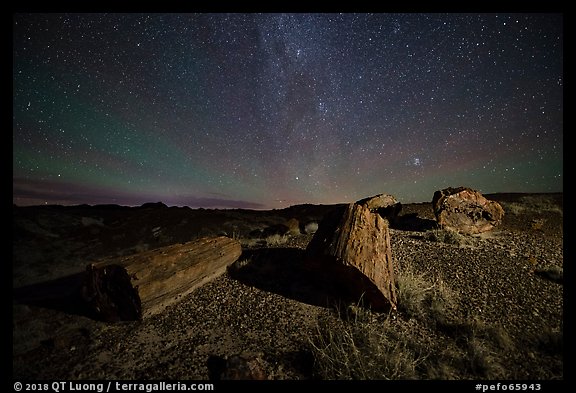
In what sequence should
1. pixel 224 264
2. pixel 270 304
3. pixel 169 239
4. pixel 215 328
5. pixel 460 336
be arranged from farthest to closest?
pixel 169 239, pixel 224 264, pixel 270 304, pixel 215 328, pixel 460 336

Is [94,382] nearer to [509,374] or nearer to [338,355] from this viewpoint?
[338,355]

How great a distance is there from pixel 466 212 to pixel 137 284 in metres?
8.46

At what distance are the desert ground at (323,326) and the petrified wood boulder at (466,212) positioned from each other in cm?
113

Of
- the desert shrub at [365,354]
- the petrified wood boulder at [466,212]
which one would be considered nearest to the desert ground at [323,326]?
the desert shrub at [365,354]

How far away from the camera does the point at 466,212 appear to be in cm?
783

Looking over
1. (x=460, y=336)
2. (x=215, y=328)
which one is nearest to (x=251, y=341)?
(x=215, y=328)

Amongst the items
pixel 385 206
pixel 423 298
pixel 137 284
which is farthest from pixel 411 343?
pixel 385 206

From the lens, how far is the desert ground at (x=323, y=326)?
3.03 meters

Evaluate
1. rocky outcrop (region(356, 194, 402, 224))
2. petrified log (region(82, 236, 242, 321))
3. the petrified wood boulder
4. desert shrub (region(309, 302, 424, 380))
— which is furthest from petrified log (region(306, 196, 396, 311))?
rocky outcrop (region(356, 194, 402, 224))

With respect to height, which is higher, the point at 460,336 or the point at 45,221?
the point at 45,221

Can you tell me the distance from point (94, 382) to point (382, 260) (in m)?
4.07

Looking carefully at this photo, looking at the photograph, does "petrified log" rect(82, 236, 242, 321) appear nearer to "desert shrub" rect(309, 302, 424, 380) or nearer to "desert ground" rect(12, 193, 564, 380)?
"desert ground" rect(12, 193, 564, 380)

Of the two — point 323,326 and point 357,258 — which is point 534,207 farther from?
point 323,326

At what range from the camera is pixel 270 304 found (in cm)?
430
